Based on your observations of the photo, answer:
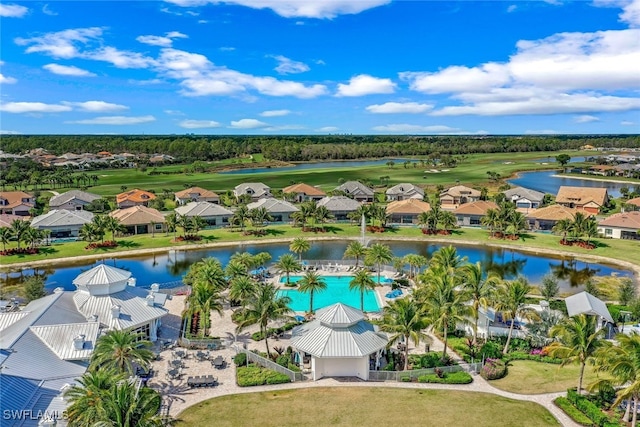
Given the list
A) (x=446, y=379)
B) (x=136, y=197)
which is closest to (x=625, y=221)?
(x=446, y=379)

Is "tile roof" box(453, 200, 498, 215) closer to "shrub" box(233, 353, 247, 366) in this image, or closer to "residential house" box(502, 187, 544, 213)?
"residential house" box(502, 187, 544, 213)

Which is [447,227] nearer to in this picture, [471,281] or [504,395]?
[471,281]

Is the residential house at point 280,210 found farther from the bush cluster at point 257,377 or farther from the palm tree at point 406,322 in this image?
the bush cluster at point 257,377

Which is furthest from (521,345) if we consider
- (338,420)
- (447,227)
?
(447,227)

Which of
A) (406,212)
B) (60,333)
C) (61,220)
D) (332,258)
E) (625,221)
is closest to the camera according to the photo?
(60,333)

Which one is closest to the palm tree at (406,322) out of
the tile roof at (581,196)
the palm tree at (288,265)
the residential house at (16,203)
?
the palm tree at (288,265)

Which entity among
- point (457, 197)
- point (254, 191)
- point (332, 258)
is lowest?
point (332, 258)

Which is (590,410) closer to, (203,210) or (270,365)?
(270,365)
